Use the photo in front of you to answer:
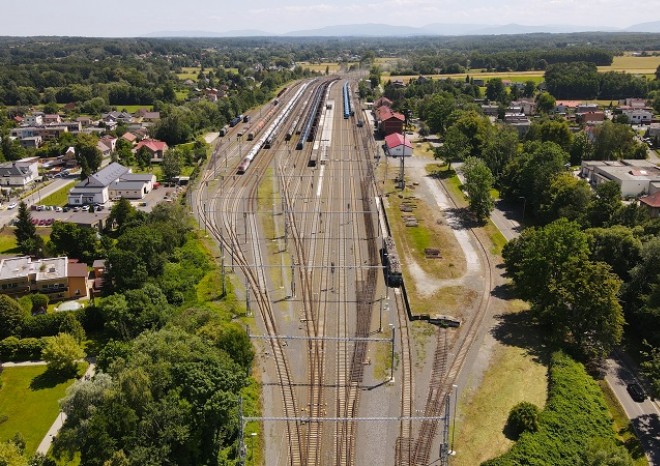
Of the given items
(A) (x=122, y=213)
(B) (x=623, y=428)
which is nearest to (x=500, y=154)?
(A) (x=122, y=213)

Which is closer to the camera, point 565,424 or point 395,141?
point 565,424

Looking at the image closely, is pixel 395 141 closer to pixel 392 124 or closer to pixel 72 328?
pixel 392 124

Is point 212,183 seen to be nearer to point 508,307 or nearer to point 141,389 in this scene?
point 508,307

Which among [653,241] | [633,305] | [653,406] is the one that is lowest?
[653,406]

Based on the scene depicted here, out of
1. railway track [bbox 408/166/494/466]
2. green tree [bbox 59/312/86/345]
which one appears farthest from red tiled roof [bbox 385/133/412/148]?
green tree [bbox 59/312/86/345]

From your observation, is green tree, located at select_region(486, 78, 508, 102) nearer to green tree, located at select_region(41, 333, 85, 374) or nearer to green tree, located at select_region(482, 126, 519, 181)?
green tree, located at select_region(482, 126, 519, 181)

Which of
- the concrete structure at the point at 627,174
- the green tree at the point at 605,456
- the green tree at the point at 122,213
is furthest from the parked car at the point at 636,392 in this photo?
the green tree at the point at 122,213

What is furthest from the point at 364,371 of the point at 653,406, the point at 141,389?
the point at 653,406
